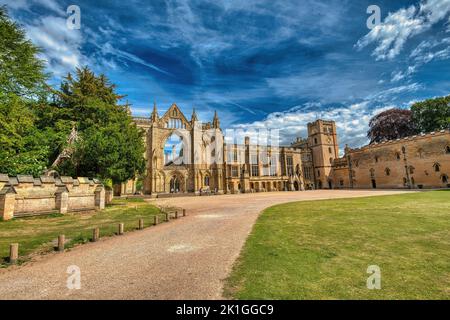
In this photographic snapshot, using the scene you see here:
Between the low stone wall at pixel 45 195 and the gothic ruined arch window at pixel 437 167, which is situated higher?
the gothic ruined arch window at pixel 437 167

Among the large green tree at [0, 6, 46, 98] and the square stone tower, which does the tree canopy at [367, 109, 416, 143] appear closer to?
the square stone tower

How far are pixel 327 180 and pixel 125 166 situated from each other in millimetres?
53058

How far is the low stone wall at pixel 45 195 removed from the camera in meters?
13.2

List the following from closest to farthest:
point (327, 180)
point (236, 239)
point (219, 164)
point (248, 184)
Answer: point (236, 239) < point (219, 164) < point (248, 184) < point (327, 180)

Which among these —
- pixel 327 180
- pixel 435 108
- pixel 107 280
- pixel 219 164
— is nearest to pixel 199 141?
pixel 219 164

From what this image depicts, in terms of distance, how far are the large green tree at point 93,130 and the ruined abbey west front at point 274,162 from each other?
16151 millimetres

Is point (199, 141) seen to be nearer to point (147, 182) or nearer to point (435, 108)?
point (147, 182)

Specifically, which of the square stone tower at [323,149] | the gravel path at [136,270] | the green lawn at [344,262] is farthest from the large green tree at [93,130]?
the square stone tower at [323,149]

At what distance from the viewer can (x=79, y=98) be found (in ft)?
78.9

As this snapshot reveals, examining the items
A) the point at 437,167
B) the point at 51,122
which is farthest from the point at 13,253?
the point at 437,167

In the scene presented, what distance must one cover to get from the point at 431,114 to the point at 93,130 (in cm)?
5859

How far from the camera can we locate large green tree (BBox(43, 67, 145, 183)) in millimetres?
20047

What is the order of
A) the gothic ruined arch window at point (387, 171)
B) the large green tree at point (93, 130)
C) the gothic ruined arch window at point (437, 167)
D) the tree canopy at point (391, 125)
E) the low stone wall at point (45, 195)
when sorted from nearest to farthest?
the low stone wall at point (45, 195) → the large green tree at point (93, 130) → the gothic ruined arch window at point (437, 167) → the gothic ruined arch window at point (387, 171) → the tree canopy at point (391, 125)

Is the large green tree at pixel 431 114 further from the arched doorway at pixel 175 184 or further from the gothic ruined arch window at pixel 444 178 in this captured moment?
the arched doorway at pixel 175 184
